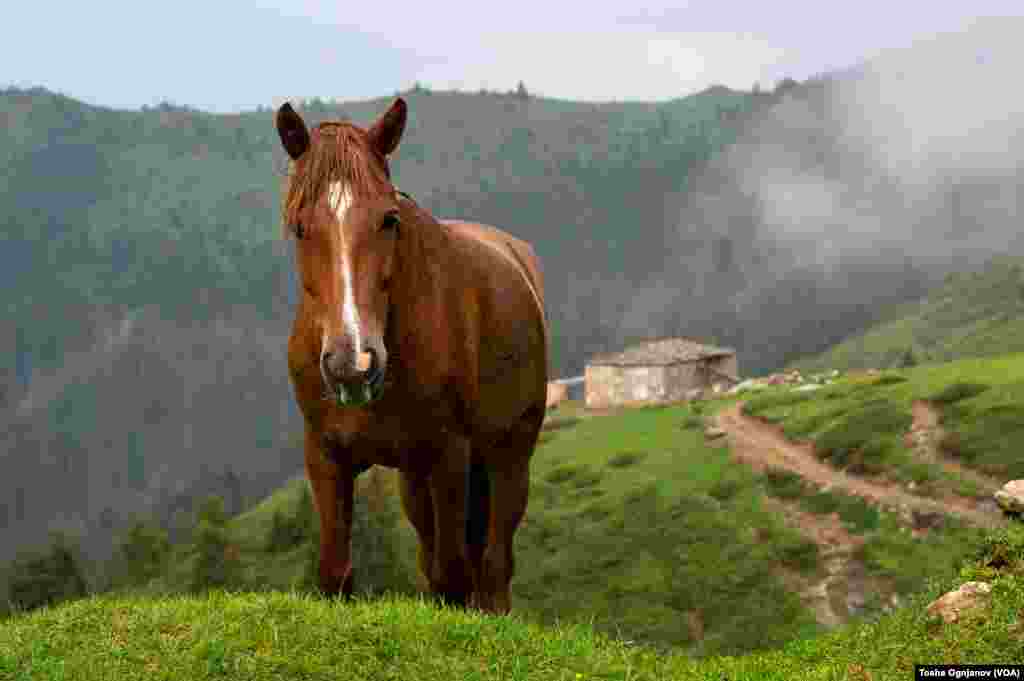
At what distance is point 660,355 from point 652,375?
3.88 m

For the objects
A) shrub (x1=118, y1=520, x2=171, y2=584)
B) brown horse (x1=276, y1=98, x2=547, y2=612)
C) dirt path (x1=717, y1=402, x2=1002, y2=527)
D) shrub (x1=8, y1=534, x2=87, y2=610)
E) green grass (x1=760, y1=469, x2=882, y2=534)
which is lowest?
shrub (x1=118, y1=520, x2=171, y2=584)

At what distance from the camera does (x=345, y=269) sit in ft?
29.0

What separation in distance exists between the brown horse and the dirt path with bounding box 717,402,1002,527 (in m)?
62.6

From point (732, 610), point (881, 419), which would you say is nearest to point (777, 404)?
point (881, 419)

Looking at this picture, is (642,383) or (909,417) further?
(642,383)

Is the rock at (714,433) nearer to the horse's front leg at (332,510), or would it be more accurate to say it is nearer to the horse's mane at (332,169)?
the horse's front leg at (332,510)

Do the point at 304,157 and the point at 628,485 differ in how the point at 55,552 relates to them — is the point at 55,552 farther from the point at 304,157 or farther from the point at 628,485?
the point at 304,157

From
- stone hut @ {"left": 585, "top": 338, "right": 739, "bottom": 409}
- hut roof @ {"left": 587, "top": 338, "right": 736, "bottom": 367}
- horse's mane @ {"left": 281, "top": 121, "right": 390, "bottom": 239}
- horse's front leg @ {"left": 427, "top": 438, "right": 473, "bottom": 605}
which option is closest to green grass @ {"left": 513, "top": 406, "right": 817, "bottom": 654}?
stone hut @ {"left": 585, "top": 338, "right": 739, "bottom": 409}

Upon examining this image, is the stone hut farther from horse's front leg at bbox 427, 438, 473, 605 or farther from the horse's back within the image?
horse's front leg at bbox 427, 438, 473, 605

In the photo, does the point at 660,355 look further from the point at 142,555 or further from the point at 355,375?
the point at 355,375

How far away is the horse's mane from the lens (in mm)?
9203

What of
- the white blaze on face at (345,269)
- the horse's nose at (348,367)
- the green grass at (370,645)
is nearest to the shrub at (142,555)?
the green grass at (370,645)

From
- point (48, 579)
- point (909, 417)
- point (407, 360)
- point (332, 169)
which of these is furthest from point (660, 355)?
point (332, 169)

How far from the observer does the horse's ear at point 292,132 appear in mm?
9312
